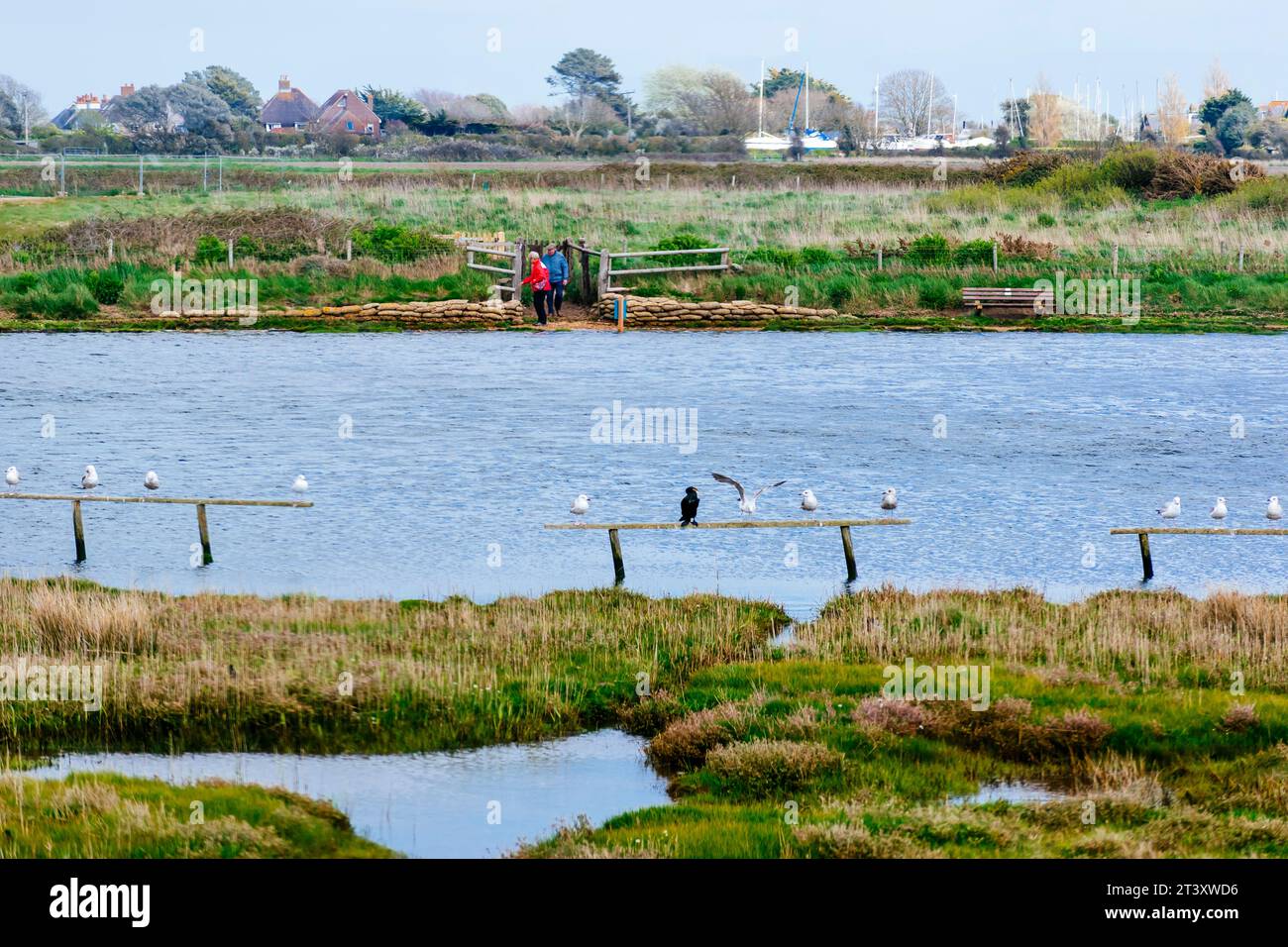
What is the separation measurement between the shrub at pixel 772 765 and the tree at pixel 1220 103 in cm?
14420

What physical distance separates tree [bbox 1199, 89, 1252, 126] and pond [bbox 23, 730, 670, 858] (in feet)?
473

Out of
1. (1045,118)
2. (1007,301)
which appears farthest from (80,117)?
(1007,301)

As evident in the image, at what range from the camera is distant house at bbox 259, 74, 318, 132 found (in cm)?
16775

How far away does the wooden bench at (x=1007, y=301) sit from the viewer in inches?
Result: 2121

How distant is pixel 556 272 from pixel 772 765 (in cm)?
3877

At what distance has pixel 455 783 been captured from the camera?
15.3 metres

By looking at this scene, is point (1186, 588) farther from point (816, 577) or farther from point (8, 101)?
point (8, 101)

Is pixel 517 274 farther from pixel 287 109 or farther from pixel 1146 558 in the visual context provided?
pixel 287 109

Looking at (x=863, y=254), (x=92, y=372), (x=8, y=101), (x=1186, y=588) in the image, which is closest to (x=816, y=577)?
(x=1186, y=588)

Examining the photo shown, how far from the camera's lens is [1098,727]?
51.5 ft

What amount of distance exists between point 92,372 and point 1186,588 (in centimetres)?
3083

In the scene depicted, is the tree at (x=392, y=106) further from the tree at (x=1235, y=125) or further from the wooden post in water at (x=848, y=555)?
the wooden post in water at (x=848, y=555)

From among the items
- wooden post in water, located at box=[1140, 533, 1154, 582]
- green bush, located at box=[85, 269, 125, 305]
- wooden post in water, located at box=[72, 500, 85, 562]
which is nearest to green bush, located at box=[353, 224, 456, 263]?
green bush, located at box=[85, 269, 125, 305]
